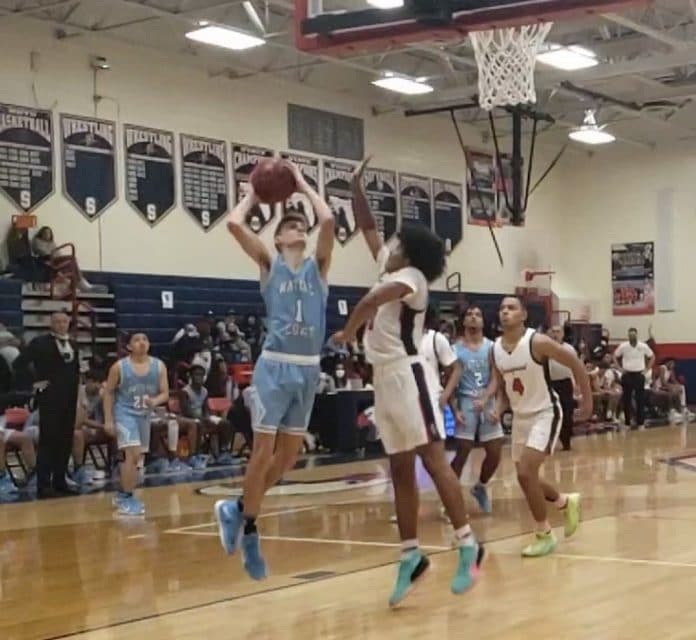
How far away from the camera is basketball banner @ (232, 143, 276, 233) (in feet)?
63.2

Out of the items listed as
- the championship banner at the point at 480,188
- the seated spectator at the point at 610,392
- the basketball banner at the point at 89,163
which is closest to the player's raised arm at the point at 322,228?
the basketball banner at the point at 89,163

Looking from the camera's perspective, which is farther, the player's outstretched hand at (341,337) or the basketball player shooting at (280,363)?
the basketball player shooting at (280,363)

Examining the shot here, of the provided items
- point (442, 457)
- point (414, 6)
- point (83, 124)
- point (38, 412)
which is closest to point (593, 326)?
point (83, 124)

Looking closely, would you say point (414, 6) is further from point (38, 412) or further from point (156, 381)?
point (38, 412)

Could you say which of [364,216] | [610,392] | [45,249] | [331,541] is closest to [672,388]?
[610,392]

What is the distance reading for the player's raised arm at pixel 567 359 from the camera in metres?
7.21

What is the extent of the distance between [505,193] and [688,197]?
5098mm

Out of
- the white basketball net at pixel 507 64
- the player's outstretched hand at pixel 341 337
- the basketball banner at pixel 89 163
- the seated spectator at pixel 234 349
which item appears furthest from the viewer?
the seated spectator at pixel 234 349

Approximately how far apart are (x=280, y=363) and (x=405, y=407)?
626mm

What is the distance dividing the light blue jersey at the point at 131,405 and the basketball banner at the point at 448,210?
1350 centimetres

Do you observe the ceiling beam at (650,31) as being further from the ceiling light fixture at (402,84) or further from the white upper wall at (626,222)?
the white upper wall at (626,222)

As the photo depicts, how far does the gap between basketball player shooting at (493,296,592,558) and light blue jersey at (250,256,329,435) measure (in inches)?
74.4

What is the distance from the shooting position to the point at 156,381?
1028 centimetres

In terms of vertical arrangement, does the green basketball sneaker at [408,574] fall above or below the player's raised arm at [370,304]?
below
